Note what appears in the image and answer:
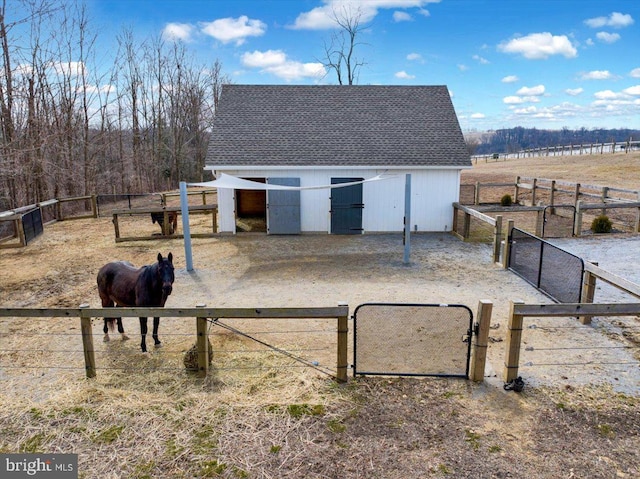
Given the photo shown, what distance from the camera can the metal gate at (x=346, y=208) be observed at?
13.1 m

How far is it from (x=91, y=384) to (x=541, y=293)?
7.02 meters

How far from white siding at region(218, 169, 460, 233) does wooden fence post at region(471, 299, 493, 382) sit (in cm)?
916

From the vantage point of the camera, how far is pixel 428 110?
49.4ft

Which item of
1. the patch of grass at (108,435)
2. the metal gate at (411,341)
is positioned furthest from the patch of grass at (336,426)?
the patch of grass at (108,435)

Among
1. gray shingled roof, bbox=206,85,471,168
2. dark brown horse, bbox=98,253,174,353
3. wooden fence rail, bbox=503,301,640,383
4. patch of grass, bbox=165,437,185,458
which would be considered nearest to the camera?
patch of grass, bbox=165,437,185,458

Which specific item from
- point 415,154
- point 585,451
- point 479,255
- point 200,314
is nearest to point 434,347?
point 585,451

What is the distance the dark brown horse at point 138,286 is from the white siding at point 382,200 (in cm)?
744

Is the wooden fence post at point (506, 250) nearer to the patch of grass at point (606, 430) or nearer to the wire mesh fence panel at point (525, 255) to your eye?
the wire mesh fence panel at point (525, 255)

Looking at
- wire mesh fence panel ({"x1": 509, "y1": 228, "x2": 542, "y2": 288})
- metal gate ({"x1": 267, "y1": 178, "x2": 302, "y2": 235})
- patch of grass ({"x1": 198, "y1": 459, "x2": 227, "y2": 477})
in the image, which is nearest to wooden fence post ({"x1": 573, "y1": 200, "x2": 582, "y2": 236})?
wire mesh fence panel ({"x1": 509, "y1": 228, "x2": 542, "y2": 288})

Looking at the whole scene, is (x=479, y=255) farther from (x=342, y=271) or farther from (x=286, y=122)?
(x=286, y=122)

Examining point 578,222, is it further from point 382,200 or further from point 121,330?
point 121,330
